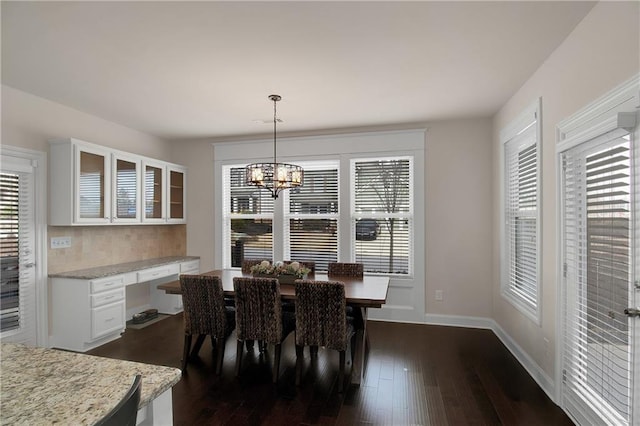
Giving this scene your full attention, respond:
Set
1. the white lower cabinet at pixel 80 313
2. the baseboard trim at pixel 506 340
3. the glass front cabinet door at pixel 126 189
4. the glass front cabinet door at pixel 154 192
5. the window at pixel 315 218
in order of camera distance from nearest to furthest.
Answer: the baseboard trim at pixel 506 340
the white lower cabinet at pixel 80 313
the glass front cabinet door at pixel 126 189
the glass front cabinet door at pixel 154 192
the window at pixel 315 218

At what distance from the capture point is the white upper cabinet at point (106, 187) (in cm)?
362

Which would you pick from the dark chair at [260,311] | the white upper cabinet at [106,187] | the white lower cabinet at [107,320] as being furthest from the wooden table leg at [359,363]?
the white upper cabinet at [106,187]

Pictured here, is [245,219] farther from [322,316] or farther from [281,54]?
[281,54]

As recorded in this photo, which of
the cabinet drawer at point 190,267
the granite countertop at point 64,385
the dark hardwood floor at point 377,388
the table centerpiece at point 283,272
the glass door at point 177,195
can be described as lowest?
the dark hardwood floor at point 377,388

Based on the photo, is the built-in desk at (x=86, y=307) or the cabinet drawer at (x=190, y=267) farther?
the cabinet drawer at (x=190, y=267)

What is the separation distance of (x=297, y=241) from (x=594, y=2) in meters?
4.01

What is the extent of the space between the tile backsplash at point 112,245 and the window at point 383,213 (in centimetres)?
290

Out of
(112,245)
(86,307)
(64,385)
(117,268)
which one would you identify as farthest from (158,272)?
(64,385)

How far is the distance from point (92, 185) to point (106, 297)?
1.29 metres

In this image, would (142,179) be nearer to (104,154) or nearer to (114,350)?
(104,154)

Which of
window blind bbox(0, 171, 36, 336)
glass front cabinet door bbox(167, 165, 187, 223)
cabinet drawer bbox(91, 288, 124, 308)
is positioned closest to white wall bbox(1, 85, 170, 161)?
window blind bbox(0, 171, 36, 336)

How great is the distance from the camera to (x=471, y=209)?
436cm

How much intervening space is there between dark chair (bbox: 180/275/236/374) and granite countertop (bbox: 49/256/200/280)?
1290mm

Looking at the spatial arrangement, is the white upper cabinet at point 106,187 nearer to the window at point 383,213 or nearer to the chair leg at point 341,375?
the window at point 383,213
